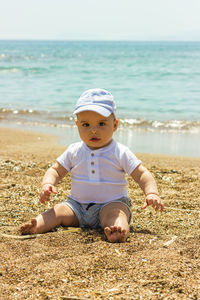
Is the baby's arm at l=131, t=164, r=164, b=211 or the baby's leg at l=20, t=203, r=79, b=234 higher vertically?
the baby's arm at l=131, t=164, r=164, b=211

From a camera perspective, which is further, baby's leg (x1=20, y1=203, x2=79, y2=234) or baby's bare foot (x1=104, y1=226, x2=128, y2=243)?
baby's leg (x1=20, y1=203, x2=79, y2=234)

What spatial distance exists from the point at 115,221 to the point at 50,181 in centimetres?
61

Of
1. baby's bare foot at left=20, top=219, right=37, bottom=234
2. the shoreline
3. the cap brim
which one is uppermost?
the cap brim

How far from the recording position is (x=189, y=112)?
1003 centimetres

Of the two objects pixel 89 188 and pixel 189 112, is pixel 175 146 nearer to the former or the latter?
pixel 189 112

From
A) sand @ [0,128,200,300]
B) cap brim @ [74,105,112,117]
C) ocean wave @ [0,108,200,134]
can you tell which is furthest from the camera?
ocean wave @ [0,108,200,134]

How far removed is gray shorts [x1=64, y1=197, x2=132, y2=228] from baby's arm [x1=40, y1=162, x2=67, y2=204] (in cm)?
21

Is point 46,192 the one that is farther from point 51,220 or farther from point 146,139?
point 146,139

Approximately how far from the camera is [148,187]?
2.82 m

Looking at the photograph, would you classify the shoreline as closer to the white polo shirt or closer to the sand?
the sand

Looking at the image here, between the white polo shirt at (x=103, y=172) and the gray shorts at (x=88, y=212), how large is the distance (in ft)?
0.11

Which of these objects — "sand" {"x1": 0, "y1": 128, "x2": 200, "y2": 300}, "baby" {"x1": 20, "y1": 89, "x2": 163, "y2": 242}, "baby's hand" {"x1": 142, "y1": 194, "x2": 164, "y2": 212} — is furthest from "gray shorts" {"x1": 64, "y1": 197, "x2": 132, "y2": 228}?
"baby's hand" {"x1": 142, "y1": 194, "x2": 164, "y2": 212}

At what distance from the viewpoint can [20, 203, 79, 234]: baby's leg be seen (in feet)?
8.98

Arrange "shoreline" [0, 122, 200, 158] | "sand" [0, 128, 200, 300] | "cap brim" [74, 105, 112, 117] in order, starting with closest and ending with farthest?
"sand" [0, 128, 200, 300] → "cap brim" [74, 105, 112, 117] → "shoreline" [0, 122, 200, 158]
